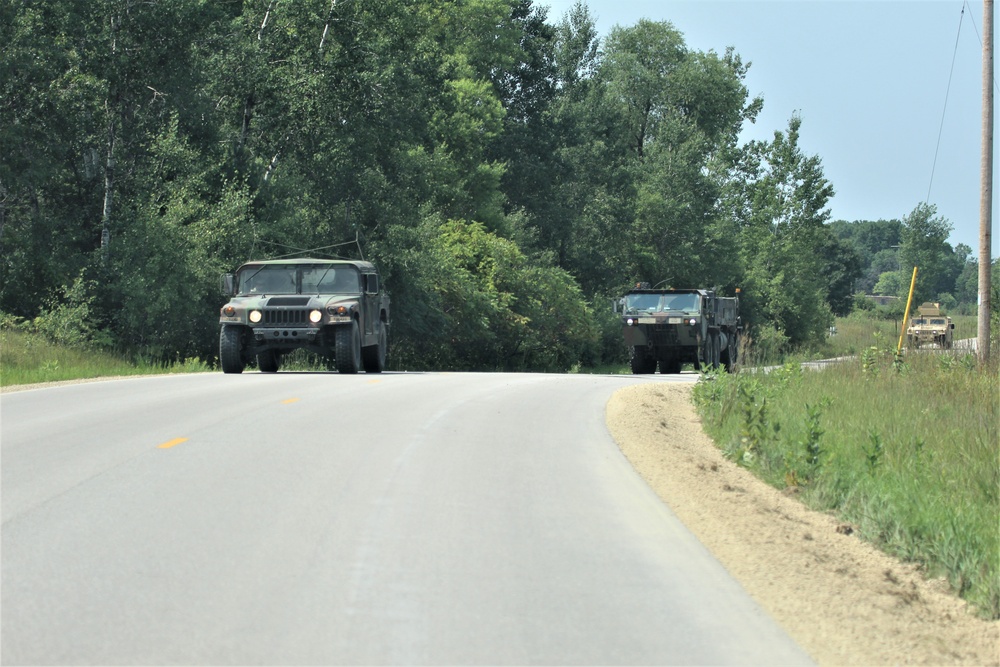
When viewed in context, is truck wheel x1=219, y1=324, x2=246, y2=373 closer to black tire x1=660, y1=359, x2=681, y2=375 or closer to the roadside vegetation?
the roadside vegetation

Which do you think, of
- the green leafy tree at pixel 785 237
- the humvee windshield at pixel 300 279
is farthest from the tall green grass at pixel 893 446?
the green leafy tree at pixel 785 237

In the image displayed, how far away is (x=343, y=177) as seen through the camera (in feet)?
135

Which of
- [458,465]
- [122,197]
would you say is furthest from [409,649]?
[122,197]

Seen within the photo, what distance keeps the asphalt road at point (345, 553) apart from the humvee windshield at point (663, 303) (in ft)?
69.8

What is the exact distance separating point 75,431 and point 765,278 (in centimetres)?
6404

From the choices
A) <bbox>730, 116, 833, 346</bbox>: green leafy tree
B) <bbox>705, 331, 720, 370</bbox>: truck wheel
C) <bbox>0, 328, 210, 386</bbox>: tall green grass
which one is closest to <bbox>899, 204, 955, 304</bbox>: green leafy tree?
<bbox>730, 116, 833, 346</bbox>: green leafy tree

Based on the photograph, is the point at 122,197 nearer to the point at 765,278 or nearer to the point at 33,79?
the point at 33,79

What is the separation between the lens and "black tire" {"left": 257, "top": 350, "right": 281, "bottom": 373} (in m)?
25.0

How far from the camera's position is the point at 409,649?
17.8ft

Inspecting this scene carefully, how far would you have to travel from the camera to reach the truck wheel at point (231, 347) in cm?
2353

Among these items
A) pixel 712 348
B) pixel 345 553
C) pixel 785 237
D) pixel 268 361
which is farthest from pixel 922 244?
pixel 345 553

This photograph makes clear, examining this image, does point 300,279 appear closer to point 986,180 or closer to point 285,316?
point 285,316

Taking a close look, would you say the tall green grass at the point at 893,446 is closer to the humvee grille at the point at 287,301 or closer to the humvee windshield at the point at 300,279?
the humvee grille at the point at 287,301

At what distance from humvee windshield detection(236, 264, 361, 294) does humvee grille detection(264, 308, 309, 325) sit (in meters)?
1.11
